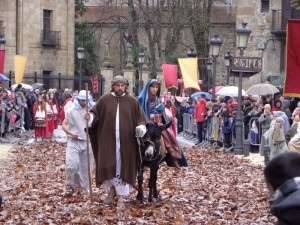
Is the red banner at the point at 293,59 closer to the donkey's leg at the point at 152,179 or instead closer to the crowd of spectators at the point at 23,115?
the donkey's leg at the point at 152,179

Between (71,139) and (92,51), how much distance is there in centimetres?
5091

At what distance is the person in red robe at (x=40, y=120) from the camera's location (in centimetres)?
2953

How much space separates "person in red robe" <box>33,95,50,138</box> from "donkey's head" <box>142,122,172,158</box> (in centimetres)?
1781

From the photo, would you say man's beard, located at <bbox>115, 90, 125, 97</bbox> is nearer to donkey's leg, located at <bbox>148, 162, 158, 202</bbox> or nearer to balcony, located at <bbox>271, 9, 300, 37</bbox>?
donkey's leg, located at <bbox>148, 162, 158, 202</bbox>

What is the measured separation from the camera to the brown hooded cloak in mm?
11680

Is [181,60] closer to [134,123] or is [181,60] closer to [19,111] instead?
[19,111]

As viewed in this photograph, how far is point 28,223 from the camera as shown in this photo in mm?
10047

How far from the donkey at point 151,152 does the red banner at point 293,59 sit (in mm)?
1863

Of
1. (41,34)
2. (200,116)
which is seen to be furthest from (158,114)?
(41,34)

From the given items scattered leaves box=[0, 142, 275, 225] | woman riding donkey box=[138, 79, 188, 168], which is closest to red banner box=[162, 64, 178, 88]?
scattered leaves box=[0, 142, 275, 225]

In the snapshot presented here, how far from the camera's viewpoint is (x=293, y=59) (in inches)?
422

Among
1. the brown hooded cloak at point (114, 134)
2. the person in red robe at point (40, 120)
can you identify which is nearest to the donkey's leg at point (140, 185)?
the brown hooded cloak at point (114, 134)

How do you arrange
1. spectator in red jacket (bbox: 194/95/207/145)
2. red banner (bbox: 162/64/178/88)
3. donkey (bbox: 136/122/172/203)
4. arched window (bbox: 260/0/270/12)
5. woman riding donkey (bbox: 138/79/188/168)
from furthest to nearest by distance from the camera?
arched window (bbox: 260/0/270/12)
red banner (bbox: 162/64/178/88)
spectator in red jacket (bbox: 194/95/207/145)
woman riding donkey (bbox: 138/79/188/168)
donkey (bbox: 136/122/172/203)

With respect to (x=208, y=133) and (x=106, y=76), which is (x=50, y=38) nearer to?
(x=106, y=76)
